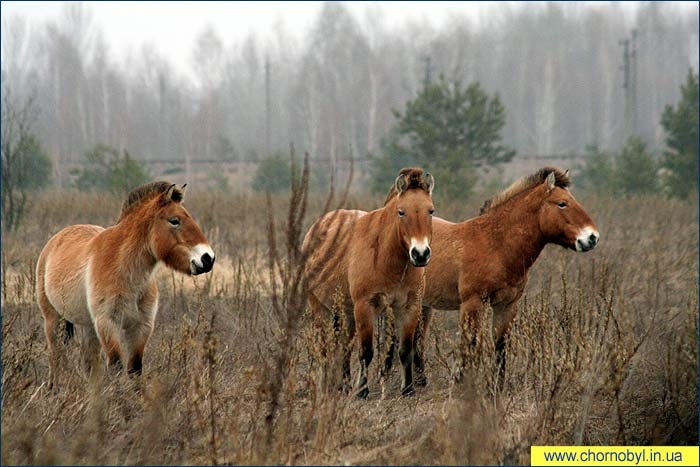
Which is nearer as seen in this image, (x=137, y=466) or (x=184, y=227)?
(x=137, y=466)

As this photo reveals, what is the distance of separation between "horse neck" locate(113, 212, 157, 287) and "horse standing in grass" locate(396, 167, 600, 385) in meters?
2.35

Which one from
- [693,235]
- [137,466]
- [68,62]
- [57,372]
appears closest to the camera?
[137,466]

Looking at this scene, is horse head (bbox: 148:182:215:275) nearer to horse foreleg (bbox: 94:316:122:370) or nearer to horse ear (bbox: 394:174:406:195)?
horse foreleg (bbox: 94:316:122:370)

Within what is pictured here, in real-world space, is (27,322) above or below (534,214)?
below

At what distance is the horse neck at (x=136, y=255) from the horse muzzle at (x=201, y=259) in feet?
1.49

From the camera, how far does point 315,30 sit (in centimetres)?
5525

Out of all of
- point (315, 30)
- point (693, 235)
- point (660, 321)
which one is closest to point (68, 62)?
point (315, 30)

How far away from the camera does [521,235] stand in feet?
21.6

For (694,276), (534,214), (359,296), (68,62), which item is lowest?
(694,276)

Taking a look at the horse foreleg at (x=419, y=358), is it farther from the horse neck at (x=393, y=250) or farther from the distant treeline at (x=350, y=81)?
the distant treeline at (x=350, y=81)

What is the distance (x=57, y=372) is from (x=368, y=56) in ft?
161

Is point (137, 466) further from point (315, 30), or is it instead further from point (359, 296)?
point (315, 30)

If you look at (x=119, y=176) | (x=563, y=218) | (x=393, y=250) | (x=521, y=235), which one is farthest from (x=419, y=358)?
(x=119, y=176)

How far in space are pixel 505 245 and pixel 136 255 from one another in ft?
9.56
